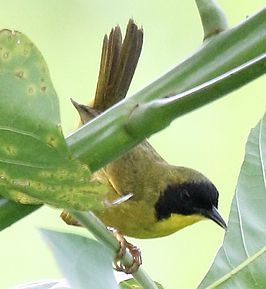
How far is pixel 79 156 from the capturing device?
0.64 metres

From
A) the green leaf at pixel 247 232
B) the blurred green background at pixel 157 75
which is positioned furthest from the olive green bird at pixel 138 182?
the green leaf at pixel 247 232

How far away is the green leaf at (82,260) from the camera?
85cm

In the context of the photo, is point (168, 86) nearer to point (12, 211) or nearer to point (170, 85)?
point (170, 85)

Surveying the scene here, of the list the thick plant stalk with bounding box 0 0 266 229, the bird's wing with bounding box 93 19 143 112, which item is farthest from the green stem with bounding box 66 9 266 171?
the bird's wing with bounding box 93 19 143 112

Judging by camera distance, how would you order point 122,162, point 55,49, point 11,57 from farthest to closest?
point 55,49, point 122,162, point 11,57

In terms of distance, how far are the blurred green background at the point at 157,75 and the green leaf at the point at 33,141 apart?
7.95ft

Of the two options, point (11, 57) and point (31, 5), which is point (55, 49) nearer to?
point (31, 5)

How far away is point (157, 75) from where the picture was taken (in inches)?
133

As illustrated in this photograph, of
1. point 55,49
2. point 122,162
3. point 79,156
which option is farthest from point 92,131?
point 55,49

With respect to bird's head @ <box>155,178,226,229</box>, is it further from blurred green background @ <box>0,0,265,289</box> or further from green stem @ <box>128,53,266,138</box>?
green stem @ <box>128,53,266,138</box>

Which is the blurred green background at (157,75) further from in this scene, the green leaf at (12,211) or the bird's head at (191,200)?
the green leaf at (12,211)

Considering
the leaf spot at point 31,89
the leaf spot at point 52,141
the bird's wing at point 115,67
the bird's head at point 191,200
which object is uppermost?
the leaf spot at point 31,89

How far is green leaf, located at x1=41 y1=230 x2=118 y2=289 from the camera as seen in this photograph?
0.85 metres

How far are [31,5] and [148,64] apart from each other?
0.51 m
